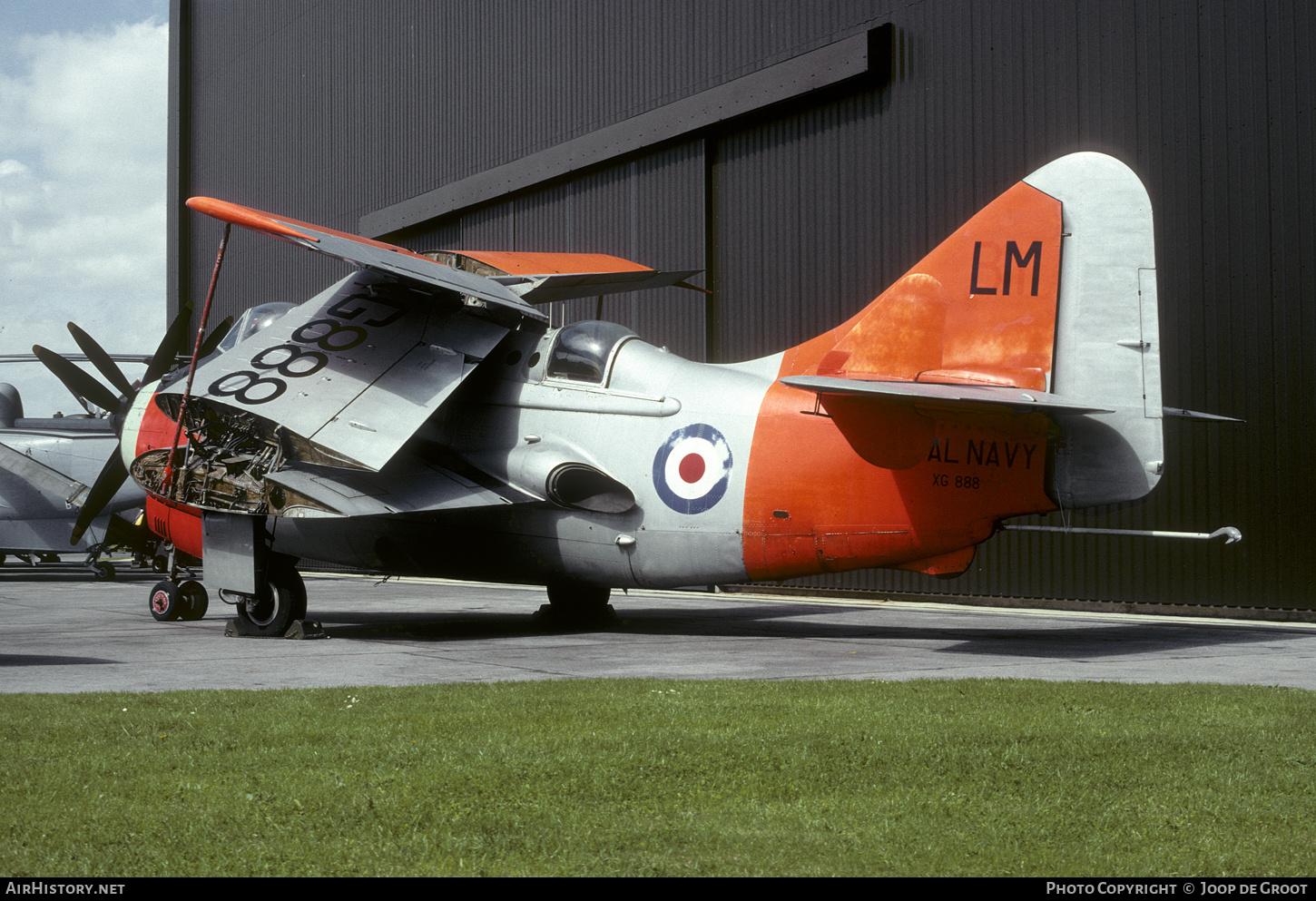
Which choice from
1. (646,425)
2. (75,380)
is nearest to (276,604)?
(646,425)

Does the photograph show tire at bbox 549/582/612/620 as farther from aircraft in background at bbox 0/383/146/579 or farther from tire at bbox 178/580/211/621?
aircraft in background at bbox 0/383/146/579

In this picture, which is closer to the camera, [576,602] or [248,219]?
[248,219]

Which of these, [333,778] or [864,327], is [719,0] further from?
[333,778]

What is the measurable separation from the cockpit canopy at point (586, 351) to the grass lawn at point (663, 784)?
5.84m

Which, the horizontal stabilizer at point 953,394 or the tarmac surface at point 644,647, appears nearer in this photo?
the tarmac surface at point 644,647

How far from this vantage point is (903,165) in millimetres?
19531

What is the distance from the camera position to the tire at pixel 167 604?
1521cm

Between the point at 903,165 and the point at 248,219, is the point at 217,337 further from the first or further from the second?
the point at 903,165

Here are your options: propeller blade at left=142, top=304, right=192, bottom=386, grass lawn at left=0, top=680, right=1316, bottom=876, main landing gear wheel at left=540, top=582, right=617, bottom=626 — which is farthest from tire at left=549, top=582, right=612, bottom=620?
grass lawn at left=0, top=680, right=1316, bottom=876

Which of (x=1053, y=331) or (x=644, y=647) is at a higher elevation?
(x=1053, y=331)

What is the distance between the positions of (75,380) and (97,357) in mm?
561

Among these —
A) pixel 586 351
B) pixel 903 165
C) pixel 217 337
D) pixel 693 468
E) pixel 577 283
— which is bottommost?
pixel 693 468

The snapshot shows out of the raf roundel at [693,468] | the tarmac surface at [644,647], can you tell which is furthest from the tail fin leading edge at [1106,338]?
the raf roundel at [693,468]

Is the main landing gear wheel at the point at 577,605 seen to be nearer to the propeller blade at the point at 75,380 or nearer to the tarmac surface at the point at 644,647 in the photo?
the tarmac surface at the point at 644,647
